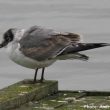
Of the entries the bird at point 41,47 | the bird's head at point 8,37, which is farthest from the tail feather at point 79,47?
the bird's head at point 8,37

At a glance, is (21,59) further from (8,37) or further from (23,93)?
(23,93)

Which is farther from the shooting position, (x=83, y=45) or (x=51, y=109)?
(x=83, y=45)

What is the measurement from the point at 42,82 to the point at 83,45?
2.53ft

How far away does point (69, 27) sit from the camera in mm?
19453

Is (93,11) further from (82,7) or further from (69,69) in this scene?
(69,69)

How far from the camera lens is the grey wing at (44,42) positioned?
10383mm

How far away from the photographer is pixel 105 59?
655 inches

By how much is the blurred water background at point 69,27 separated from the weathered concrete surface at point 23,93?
4896 mm

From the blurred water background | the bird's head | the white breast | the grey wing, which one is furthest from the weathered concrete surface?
the blurred water background

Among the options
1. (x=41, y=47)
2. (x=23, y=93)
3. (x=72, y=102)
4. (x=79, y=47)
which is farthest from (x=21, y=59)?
(x=72, y=102)

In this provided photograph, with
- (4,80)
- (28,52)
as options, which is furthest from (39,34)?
(4,80)

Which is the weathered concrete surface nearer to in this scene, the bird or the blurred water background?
the bird

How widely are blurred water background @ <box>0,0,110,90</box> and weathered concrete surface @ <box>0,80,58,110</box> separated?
16.1ft

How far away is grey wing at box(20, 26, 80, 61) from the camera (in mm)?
10383
